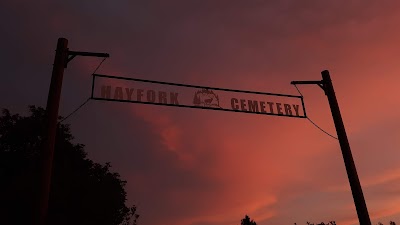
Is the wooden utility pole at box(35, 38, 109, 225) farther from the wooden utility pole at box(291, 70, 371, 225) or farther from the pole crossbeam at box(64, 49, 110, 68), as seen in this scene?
the wooden utility pole at box(291, 70, 371, 225)

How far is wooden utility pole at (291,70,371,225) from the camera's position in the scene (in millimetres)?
11352

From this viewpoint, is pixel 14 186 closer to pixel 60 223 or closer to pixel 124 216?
pixel 60 223

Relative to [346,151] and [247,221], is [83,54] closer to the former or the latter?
[346,151]

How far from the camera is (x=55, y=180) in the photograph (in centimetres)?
2641

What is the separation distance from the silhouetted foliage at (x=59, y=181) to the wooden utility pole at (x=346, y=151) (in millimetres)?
17206

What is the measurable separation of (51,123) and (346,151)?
870 cm

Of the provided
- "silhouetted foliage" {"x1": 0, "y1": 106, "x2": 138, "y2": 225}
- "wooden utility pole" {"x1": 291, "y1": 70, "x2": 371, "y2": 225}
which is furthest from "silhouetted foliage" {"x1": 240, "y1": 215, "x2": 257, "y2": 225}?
"wooden utility pole" {"x1": 291, "y1": 70, "x2": 371, "y2": 225}

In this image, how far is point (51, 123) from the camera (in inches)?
333

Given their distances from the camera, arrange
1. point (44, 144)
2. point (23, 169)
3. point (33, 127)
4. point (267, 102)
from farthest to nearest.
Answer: point (33, 127)
point (23, 169)
point (267, 102)
point (44, 144)

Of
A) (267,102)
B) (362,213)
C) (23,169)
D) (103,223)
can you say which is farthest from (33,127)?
(362,213)

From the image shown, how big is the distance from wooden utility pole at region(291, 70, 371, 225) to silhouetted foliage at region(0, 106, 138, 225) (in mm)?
17206

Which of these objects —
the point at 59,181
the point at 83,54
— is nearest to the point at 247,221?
the point at 59,181

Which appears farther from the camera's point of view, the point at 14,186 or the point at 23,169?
the point at 23,169

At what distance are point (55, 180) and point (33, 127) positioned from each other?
770cm
